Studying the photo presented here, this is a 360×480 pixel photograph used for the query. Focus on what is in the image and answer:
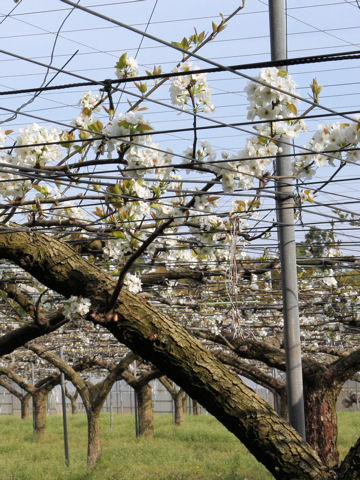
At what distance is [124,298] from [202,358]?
61 cm

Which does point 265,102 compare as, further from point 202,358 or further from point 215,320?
point 215,320

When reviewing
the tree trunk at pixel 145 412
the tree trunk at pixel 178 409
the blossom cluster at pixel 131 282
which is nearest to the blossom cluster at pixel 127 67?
the blossom cluster at pixel 131 282

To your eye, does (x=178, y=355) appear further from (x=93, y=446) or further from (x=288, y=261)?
(x=93, y=446)

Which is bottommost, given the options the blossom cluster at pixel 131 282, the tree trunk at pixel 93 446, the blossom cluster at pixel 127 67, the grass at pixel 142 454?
the grass at pixel 142 454

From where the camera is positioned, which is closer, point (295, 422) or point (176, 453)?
point (295, 422)

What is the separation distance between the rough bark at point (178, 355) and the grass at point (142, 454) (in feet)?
33.0

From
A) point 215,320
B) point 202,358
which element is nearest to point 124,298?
point 202,358

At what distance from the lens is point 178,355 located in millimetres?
4121

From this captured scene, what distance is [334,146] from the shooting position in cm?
362

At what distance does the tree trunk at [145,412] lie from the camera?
22.8 meters

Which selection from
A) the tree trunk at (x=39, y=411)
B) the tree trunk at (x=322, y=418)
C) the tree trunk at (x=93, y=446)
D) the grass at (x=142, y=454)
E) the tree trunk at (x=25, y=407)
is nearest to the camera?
the tree trunk at (x=322, y=418)

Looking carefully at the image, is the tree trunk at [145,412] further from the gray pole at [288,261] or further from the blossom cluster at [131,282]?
the gray pole at [288,261]

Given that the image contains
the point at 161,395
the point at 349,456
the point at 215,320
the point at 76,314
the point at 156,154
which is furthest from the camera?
the point at 161,395

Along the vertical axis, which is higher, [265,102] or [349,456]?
[265,102]
